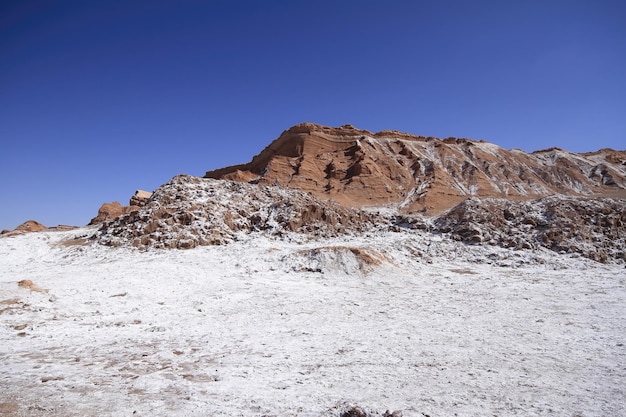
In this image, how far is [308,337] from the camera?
9.02 meters

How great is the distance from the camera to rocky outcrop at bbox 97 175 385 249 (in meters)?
21.2

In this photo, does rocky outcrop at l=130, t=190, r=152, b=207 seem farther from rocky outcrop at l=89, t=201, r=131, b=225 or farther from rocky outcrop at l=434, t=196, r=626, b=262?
rocky outcrop at l=434, t=196, r=626, b=262

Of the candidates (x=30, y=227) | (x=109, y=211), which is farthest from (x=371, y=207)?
(x=30, y=227)

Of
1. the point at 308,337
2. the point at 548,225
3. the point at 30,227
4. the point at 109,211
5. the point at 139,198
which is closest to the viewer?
the point at 308,337

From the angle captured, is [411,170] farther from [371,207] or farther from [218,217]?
[218,217]

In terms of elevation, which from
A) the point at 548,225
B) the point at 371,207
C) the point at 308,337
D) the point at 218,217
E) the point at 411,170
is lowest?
the point at 308,337

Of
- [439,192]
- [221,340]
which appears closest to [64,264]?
[221,340]

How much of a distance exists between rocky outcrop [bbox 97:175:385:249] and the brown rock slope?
10.3 meters

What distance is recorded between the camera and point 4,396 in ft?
18.2

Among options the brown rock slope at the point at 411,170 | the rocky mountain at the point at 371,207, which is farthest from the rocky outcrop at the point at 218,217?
the brown rock slope at the point at 411,170

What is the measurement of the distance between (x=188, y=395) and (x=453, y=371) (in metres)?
4.90

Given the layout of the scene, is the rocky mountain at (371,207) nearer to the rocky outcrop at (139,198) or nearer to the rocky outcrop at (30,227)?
the rocky outcrop at (139,198)

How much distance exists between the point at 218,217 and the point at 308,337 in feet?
51.5

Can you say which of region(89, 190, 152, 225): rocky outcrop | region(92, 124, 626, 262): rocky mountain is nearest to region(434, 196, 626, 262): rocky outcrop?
region(92, 124, 626, 262): rocky mountain
